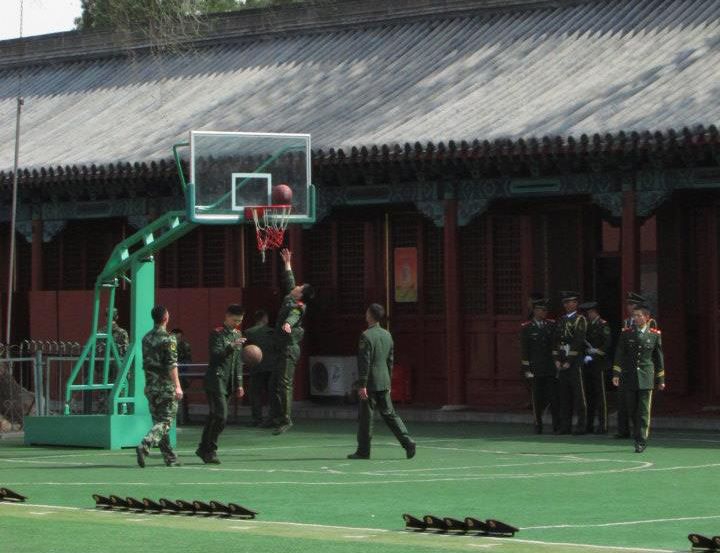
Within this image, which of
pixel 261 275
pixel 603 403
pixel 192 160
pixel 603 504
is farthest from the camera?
pixel 261 275

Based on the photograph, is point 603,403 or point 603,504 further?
point 603,403

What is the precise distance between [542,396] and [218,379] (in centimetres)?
654

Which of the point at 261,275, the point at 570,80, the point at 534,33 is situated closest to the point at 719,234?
the point at 570,80

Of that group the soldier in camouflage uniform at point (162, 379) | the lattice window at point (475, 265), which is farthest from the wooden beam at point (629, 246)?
the soldier in camouflage uniform at point (162, 379)

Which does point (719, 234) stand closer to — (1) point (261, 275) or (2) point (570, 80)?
(2) point (570, 80)

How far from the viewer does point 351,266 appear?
109ft

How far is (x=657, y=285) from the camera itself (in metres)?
29.7

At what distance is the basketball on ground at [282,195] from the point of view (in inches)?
955

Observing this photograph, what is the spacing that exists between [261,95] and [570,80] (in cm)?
680

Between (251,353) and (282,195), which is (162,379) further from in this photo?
A: (282,195)

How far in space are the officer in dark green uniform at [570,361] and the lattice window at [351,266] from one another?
7107mm

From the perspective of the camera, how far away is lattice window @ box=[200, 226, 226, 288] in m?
35.0

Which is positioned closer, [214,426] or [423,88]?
[214,426]

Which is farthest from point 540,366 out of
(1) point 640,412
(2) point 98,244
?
(2) point 98,244
